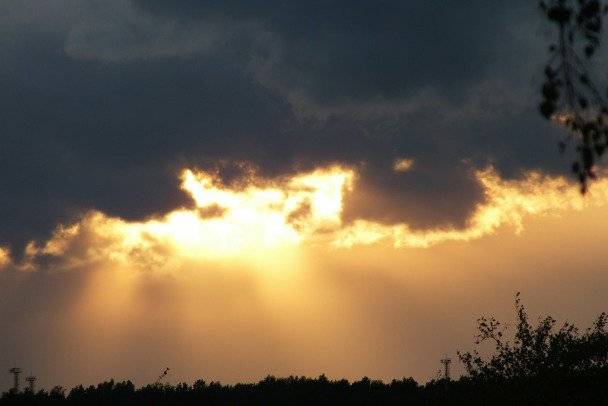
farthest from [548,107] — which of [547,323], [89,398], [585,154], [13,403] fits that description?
[89,398]

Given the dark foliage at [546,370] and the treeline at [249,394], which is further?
the treeline at [249,394]

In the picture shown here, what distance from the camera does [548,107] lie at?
12109mm

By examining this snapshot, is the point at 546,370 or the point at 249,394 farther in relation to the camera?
the point at 249,394

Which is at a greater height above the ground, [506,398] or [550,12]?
[550,12]

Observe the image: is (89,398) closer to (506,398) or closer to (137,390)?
(137,390)

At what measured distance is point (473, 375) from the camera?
51.2 metres

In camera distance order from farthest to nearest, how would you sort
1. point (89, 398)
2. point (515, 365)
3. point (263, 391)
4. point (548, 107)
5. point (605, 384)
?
point (263, 391), point (89, 398), point (515, 365), point (605, 384), point (548, 107)

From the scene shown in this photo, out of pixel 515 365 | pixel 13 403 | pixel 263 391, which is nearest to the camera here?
pixel 515 365

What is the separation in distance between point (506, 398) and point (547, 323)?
260 inches

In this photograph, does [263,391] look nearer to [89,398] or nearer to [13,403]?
[89,398]

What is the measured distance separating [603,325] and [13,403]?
9299 cm

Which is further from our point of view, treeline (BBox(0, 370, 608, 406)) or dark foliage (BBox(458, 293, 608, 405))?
treeline (BBox(0, 370, 608, 406))

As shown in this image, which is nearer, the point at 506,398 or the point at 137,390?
the point at 506,398

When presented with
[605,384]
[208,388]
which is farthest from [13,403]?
[605,384]
